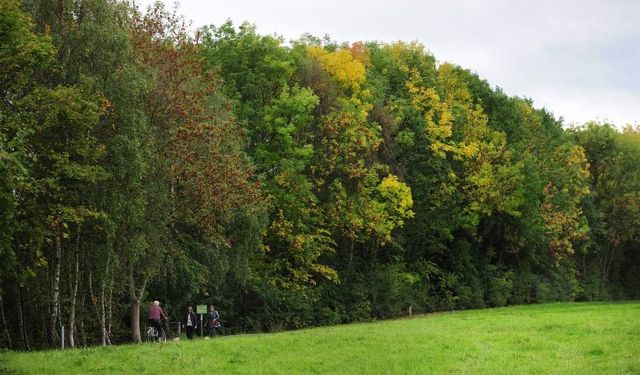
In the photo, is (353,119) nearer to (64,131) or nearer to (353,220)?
(353,220)

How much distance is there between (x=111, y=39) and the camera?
97.7 ft

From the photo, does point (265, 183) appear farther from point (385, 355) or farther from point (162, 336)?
point (385, 355)

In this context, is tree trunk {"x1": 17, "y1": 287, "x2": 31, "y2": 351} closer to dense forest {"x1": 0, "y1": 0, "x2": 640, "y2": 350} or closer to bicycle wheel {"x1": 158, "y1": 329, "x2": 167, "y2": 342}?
dense forest {"x1": 0, "y1": 0, "x2": 640, "y2": 350}

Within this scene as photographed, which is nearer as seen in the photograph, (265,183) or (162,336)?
(162,336)

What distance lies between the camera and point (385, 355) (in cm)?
2266

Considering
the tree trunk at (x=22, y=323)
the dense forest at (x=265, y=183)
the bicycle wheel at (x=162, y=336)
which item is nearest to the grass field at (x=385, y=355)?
the dense forest at (x=265, y=183)

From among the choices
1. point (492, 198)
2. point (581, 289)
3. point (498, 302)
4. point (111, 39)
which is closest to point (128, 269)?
point (111, 39)

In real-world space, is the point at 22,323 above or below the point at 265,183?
below

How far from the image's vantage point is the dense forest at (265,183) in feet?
92.9

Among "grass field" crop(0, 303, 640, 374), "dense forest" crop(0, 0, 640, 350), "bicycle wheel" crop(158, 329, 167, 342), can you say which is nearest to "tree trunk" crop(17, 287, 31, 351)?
"dense forest" crop(0, 0, 640, 350)

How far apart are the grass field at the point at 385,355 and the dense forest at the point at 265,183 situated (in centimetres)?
498

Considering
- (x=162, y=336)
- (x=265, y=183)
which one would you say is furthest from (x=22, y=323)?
(x=265, y=183)

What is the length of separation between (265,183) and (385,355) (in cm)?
2363

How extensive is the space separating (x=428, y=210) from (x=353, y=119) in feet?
42.6
